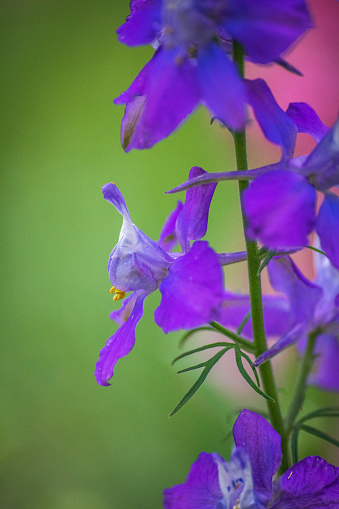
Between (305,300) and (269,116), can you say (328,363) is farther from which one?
(269,116)

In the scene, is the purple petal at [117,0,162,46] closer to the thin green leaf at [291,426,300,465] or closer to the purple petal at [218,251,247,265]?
the purple petal at [218,251,247,265]

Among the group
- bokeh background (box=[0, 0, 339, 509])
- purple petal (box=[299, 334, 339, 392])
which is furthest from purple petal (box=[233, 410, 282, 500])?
bokeh background (box=[0, 0, 339, 509])

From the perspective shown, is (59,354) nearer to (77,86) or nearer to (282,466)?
(77,86)

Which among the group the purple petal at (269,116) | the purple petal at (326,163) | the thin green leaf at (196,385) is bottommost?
the thin green leaf at (196,385)

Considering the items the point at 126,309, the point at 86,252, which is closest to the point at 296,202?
the point at 126,309

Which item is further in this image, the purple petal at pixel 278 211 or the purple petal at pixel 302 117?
the purple petal at pixel 302 117

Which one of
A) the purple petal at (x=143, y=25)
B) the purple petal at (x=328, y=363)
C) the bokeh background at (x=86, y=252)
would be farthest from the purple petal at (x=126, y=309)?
the bokeh background at (x=86, y=252)

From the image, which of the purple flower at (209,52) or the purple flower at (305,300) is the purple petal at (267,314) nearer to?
the purple flower at (305,300)
